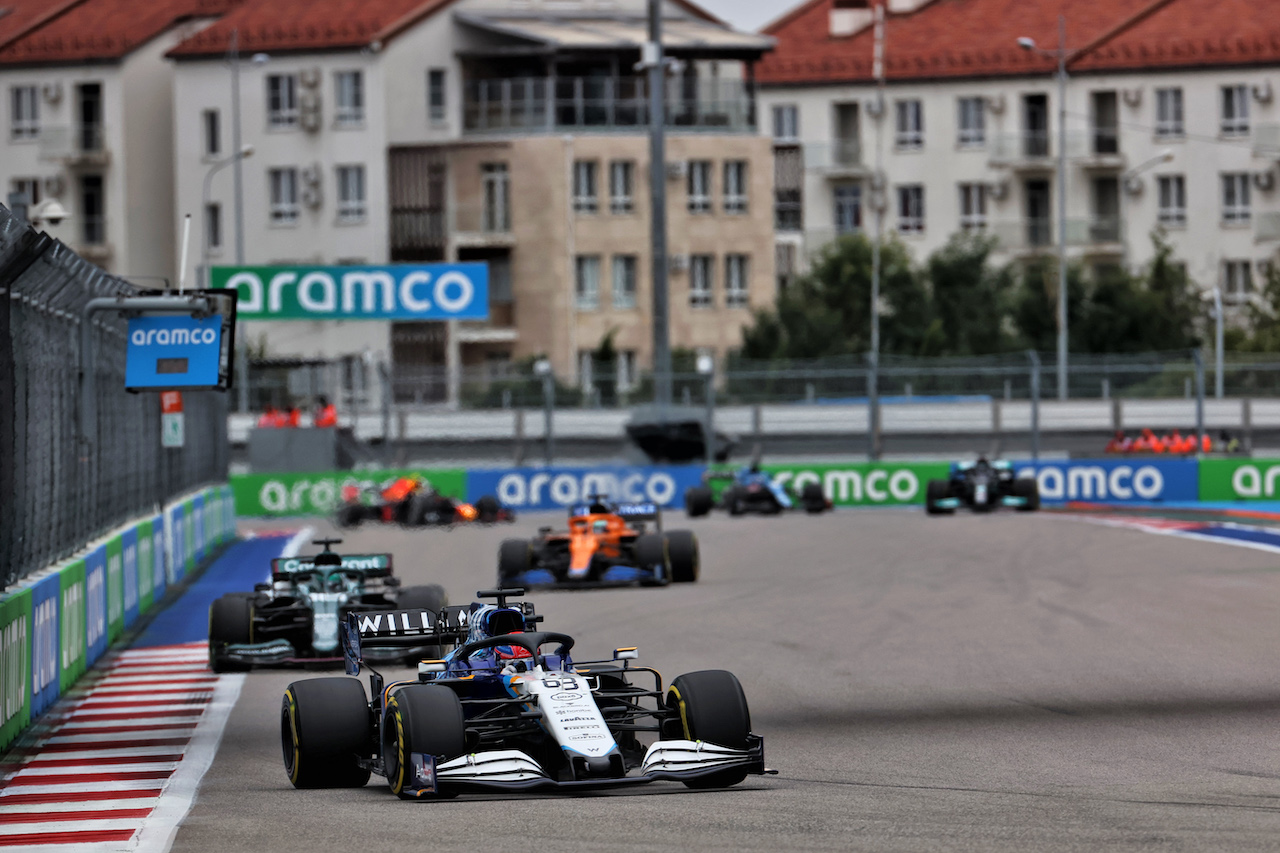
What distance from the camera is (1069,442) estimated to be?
36.1 m

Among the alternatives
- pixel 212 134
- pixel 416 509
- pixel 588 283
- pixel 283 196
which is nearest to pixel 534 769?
pixel 416 509

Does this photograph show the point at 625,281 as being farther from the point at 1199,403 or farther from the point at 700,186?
the point at 1199,403

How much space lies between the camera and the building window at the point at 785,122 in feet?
208

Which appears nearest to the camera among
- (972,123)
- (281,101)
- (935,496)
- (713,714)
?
(713,714)

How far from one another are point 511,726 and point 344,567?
6.10 metres

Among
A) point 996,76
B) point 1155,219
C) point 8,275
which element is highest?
point 996,76

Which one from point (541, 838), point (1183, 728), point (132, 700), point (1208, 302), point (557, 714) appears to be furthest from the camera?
point (1208, 302)

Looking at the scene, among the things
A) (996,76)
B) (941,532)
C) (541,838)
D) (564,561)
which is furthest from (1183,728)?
(996,76)

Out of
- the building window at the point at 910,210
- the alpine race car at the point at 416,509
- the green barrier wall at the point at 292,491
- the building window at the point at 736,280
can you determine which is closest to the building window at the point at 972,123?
the building window at the point at 910,210

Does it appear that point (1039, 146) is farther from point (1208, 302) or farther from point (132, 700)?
point (132, 700)

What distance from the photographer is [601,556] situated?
20.4 meters

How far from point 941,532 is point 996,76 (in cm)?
3671

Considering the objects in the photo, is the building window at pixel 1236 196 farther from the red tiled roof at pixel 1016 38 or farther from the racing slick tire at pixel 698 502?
the racing slick tire at pixel 698 502

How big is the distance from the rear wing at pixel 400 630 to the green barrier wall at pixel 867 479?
2327 cm
